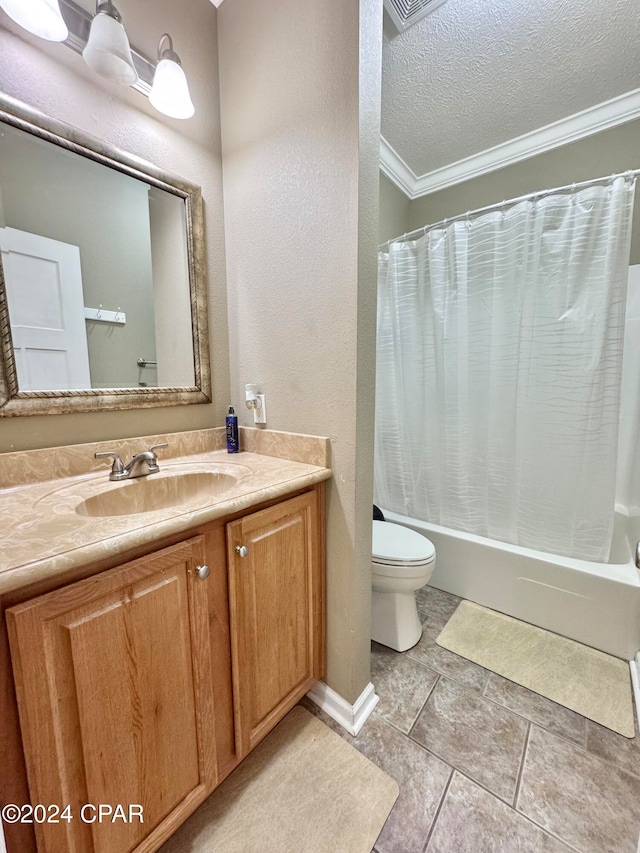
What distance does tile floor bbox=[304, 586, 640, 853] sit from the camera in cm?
88

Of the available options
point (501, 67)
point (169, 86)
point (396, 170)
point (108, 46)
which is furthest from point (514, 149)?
point (108, 46)

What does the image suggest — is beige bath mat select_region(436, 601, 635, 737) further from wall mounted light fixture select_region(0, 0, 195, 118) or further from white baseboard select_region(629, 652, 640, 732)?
wall mounted light fixture select_region(0, 0, 195, 118)

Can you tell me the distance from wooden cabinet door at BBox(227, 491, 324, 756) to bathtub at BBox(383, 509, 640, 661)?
1.00 meters

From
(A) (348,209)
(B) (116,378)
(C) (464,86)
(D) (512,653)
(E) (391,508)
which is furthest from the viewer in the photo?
(E) (391,508)

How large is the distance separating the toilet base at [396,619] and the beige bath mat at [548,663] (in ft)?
0.57

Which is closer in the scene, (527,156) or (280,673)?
(280,673)

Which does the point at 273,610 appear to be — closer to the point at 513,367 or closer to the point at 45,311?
the point at 45,311

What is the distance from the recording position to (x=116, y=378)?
118cm

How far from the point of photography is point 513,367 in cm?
171

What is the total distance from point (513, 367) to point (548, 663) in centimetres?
133

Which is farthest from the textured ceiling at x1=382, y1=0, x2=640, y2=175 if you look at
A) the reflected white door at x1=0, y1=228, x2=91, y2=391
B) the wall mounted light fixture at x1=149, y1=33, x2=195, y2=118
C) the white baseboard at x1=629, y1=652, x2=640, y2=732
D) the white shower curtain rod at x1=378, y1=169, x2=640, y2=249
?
the white baseboard at x1=629, y1=652, x2=640, y2=732

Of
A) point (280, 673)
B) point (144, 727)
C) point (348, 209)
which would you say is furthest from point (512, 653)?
point (348, 209)

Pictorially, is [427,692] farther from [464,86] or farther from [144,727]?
[464,86]

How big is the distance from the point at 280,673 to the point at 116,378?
112 centimetres
